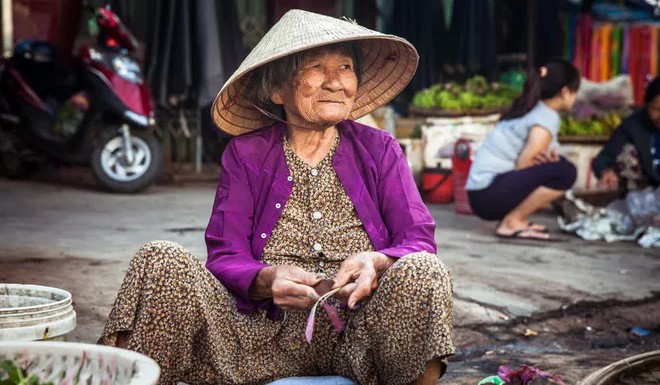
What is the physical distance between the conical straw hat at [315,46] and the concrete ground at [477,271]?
103cm

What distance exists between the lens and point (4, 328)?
Result: 2395 millimetres

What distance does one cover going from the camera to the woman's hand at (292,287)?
8.65 feet

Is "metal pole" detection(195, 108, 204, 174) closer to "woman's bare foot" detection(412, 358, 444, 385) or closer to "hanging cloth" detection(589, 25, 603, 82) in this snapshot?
"hanging cloth" detection(589, 25, 603, 82)

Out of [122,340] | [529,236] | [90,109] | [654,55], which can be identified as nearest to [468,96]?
[654,55]

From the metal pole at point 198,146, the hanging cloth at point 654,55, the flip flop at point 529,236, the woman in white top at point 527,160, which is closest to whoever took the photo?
the woman in white top at point 527,160

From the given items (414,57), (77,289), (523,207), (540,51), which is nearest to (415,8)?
(540,51)

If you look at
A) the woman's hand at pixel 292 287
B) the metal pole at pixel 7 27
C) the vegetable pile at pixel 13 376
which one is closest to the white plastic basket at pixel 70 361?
the vegetable pile at pixel 13 376

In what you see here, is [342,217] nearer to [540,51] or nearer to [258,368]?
[258,368]

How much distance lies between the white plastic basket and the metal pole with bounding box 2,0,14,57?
8.12m

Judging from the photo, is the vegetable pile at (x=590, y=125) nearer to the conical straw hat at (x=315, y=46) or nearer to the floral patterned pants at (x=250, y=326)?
the conical straw hat at (x=315, y=46)

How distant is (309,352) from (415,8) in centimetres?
723

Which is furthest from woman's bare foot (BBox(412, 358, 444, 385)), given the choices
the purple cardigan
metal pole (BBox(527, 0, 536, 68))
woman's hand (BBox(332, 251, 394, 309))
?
metal pole (BBox(527, 0, 536, 68))

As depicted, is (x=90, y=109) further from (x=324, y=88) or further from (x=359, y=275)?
(x=359, y=275)

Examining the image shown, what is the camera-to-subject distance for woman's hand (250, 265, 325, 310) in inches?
104
